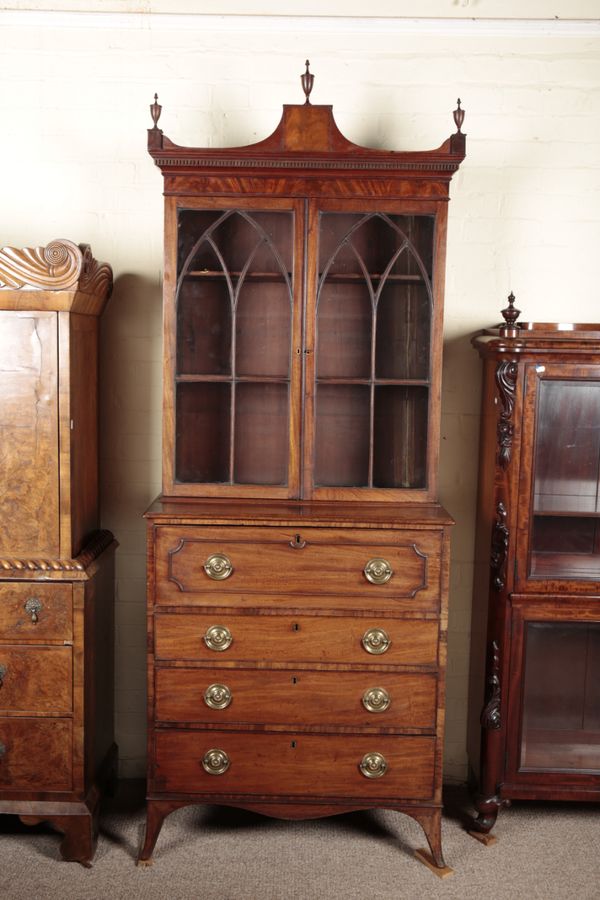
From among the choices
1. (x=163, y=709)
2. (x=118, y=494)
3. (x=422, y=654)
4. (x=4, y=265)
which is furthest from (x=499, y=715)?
(x=4, y=265)

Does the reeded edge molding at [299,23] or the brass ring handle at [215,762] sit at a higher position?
the reeded edge molding at [299,23]

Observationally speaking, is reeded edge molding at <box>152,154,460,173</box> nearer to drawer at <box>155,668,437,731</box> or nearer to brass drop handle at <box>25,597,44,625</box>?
brass drop handle at <box>25,597,44,625</box>

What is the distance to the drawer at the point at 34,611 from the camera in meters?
2.79

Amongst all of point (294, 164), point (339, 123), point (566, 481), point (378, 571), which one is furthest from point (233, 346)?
point (566, 481)

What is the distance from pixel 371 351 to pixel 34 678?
1.59 meters

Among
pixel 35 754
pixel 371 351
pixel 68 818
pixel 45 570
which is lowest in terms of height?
pixel 68 818

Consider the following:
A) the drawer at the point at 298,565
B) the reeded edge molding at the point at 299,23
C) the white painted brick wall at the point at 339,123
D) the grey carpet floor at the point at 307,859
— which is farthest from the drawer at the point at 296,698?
the reeded edge molding at the point at 299,23

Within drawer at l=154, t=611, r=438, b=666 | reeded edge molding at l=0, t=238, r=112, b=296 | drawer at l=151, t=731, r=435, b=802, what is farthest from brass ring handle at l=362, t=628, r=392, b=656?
reeded edge molding at l=0, t=238, r=112, b=296

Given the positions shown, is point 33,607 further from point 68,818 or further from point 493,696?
point 493,696

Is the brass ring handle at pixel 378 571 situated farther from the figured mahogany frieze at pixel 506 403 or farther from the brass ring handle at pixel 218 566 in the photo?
the figured mahogany frieze at pixel 506 403

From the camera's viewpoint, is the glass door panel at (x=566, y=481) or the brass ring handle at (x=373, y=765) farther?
the glass door panel at (x=566, y=481)

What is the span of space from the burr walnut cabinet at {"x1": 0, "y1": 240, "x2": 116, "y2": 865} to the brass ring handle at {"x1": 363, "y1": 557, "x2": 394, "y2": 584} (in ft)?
3.06

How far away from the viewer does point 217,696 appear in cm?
278

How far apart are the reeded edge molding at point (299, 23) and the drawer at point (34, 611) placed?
210 cm
